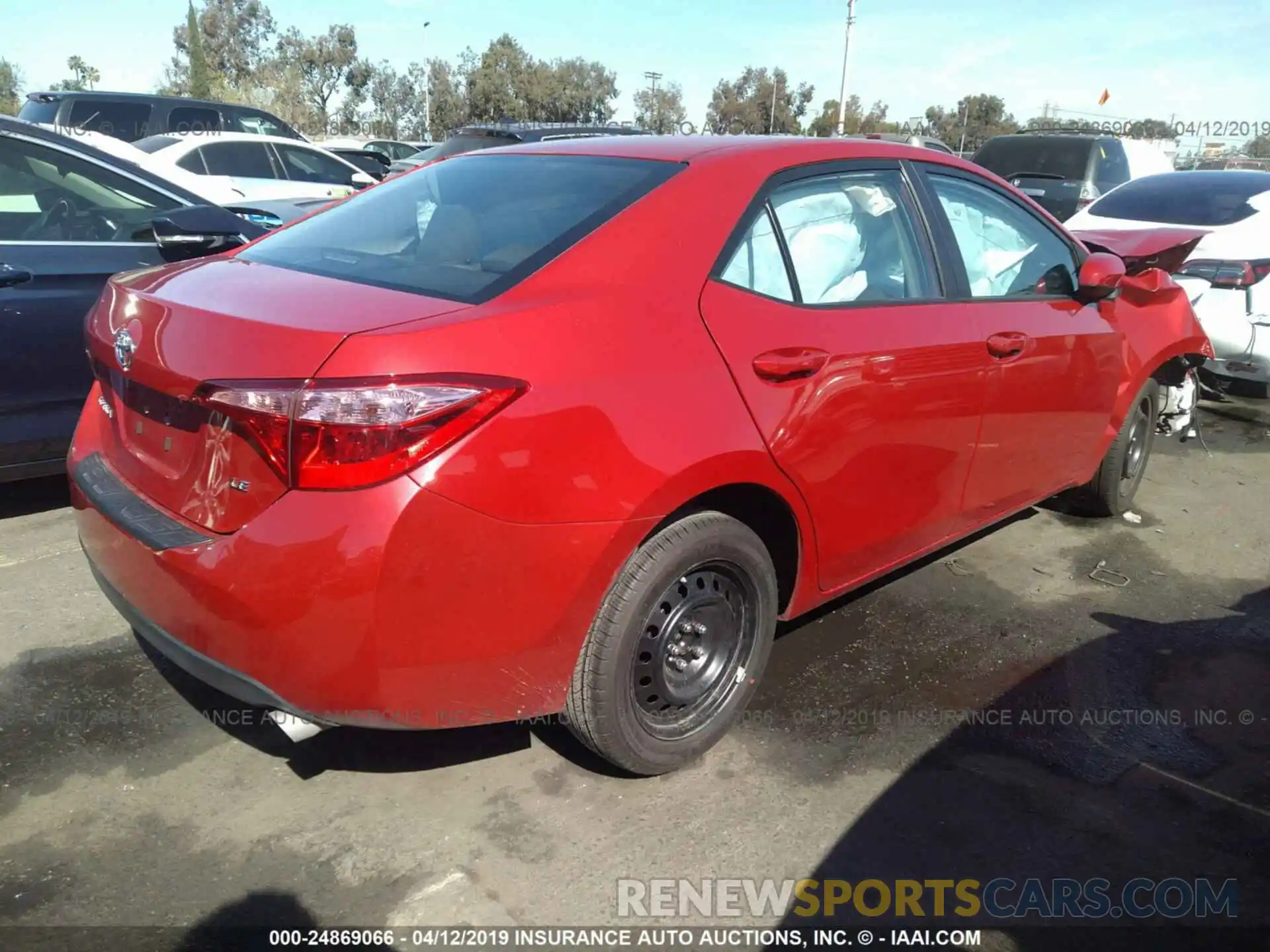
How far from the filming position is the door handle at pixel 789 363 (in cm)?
256

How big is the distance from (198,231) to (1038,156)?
10.4 m

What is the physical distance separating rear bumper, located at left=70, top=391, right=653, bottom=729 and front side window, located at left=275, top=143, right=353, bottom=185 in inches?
365

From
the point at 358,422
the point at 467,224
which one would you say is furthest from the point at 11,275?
the point at 358,422

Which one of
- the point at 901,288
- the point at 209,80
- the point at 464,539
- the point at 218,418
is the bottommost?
the point at 464,539

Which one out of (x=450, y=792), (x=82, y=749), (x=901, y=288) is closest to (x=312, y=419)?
(x=450, y=792)

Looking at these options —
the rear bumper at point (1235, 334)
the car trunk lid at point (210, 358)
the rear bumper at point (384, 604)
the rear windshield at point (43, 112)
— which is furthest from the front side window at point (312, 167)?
the rear bumper at point (384, 604)

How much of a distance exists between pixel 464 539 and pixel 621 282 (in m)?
0.75

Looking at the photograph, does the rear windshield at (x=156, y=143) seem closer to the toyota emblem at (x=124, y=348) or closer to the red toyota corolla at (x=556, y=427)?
the red toyota corolla at (x=556, y=427)

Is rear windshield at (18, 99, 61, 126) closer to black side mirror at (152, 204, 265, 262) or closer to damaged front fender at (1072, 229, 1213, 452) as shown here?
black side mirror at (152, 204, 265, 262)

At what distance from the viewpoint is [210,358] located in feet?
7.09

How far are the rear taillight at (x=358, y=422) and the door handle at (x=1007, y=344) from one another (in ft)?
6.27

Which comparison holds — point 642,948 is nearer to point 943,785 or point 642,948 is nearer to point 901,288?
point 943,785

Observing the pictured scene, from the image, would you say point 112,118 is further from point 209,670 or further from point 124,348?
point 209,670

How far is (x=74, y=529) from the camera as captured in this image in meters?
4.21
